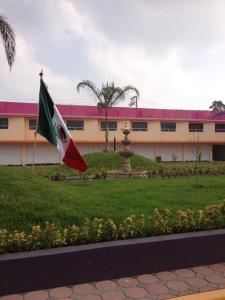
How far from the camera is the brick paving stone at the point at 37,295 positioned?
3600 millimetres

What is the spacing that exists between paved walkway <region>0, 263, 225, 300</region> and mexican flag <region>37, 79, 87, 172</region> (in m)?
2.52

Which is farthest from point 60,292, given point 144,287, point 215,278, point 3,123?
point 3,123

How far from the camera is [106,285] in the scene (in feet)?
12.9

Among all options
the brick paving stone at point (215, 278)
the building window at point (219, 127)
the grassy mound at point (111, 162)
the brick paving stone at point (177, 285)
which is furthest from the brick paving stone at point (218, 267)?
the building window at point (219, 127)

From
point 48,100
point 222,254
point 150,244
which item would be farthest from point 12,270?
point 48,100

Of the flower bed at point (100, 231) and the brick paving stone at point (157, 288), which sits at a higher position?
the flower bed at point (100, 231)

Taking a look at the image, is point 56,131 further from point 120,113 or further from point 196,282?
point 120,113

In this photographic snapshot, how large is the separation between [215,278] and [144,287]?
0.89m

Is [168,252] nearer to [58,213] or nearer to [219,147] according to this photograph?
[58,213]

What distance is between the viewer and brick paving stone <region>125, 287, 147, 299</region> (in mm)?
3713

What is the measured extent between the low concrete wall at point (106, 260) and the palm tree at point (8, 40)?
6954 millimetres

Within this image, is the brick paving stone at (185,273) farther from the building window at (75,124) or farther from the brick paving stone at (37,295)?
the building window at (75,124)

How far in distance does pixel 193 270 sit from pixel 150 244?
0.68 metres

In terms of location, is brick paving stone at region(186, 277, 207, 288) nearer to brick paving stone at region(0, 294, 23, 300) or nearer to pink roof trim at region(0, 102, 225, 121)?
brick paving stone at region(0, 294, 23, 300)
